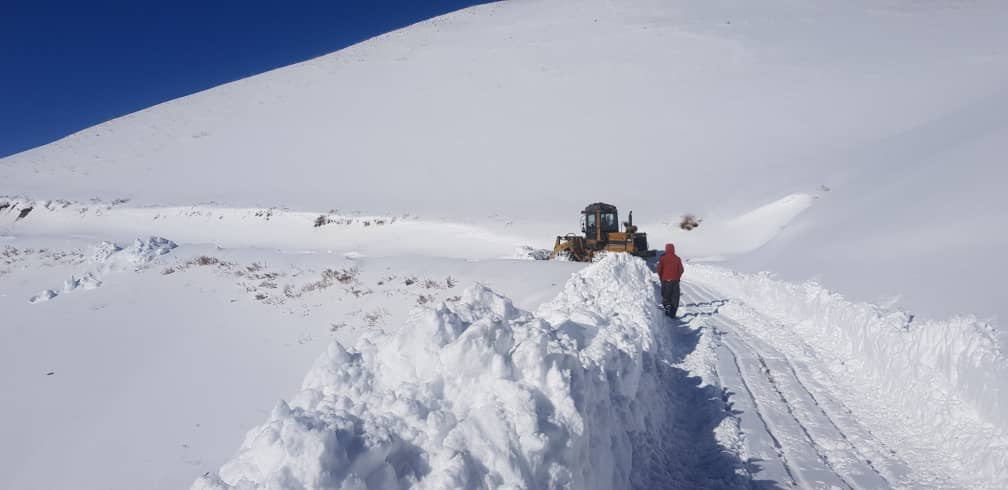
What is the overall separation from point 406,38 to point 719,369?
73.5m

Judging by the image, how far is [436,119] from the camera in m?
51.1

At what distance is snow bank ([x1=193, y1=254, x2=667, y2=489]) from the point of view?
2.78 m

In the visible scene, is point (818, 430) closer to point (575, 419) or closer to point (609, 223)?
point (575, 419)

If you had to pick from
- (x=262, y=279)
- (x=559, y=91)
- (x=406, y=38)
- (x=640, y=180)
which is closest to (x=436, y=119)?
(x=559, y=91)

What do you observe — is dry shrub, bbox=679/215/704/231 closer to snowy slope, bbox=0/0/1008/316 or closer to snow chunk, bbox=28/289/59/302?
snowy slope, bbox=0/0/1008/316

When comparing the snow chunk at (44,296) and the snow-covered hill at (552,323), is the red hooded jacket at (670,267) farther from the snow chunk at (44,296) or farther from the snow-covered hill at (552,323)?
the snow chunk at (44,296)

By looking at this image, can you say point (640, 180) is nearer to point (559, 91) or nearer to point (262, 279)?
point (559, 91)

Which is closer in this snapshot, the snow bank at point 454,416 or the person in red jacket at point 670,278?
the snow bank at point 454,416

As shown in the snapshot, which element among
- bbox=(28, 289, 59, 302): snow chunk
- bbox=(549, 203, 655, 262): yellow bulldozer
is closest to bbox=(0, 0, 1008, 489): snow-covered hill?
bbox=(28, 289, 59, 302): snow chunk

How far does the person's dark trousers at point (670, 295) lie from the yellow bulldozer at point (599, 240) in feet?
30.9

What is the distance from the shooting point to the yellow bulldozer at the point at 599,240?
68.5 feet

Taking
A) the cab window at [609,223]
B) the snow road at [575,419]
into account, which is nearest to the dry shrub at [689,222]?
the cab window at [609,223]

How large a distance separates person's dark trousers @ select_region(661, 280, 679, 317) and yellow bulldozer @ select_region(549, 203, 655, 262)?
942cm

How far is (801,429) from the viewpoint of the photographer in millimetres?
5680
